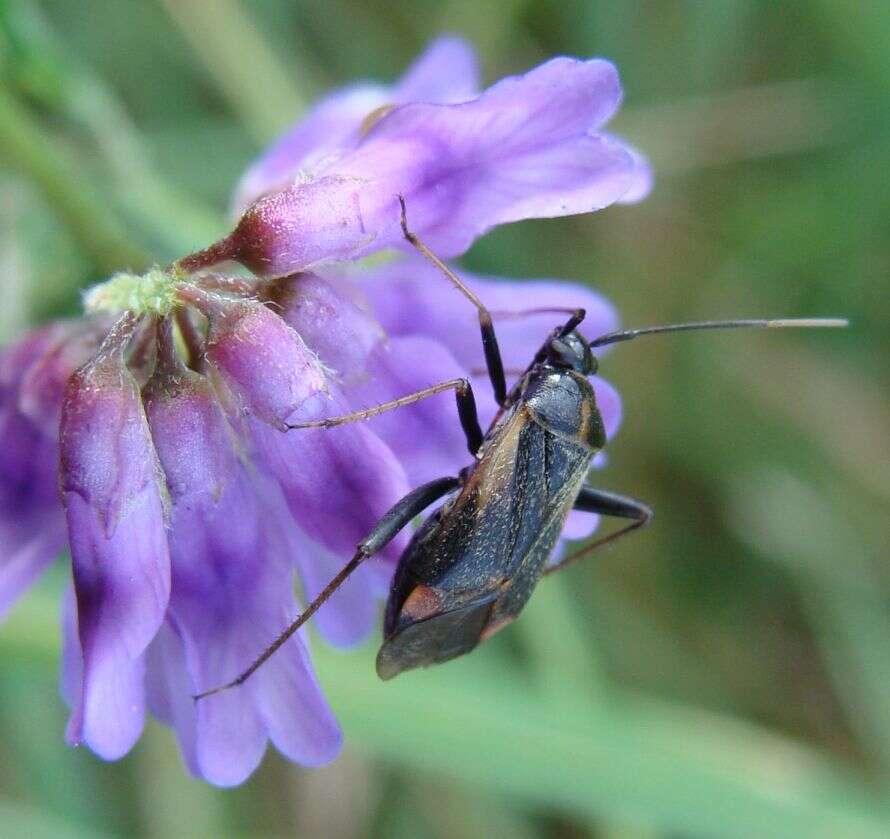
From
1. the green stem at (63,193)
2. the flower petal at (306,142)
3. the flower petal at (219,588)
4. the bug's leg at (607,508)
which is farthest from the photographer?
the green stem at (63,193)

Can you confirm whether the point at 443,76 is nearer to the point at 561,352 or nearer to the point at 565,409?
the point at 561,352

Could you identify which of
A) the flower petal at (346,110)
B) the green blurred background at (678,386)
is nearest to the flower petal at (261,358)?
the flower petal at (346,110)

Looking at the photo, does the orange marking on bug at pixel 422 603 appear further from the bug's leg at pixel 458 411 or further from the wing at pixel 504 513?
the bug's leg at pixel 458 411

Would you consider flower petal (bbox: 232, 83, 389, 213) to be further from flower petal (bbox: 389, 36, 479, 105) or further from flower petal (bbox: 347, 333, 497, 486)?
flower petal (bbox: 347, 333, 497, 486)

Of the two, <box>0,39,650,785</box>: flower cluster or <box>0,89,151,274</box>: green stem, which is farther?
<box>0,89,151,274</box>: green stem

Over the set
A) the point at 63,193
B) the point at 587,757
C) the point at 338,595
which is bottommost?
the point at 587,757

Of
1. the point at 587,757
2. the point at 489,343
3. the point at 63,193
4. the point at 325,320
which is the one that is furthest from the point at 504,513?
the point at 587,757

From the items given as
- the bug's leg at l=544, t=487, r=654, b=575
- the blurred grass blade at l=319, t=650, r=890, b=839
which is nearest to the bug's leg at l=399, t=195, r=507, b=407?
the bug's leg at l=544, t=487, r=654, b=575
